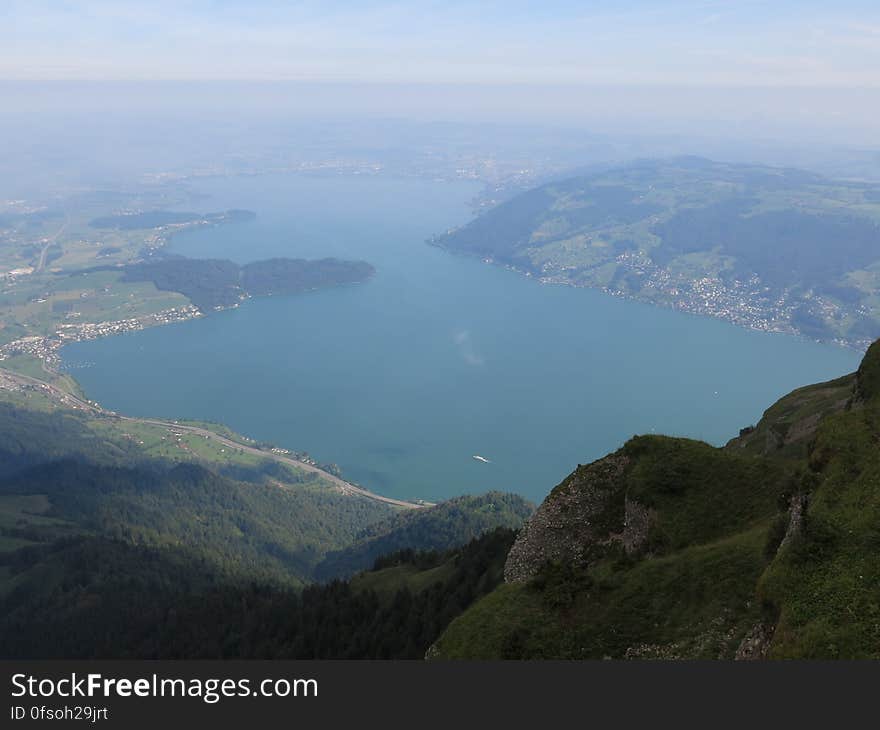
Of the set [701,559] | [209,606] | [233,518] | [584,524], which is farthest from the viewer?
[233,518]

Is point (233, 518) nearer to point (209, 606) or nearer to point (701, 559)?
point (209, 606)

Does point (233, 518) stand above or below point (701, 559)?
below

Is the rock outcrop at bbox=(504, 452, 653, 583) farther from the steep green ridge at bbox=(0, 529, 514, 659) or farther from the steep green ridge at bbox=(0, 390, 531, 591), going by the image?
the steep green ridge at bbox=(0, 390, 531, 591)

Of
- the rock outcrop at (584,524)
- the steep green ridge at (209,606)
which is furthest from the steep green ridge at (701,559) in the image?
the steep green ridge at (209,606)

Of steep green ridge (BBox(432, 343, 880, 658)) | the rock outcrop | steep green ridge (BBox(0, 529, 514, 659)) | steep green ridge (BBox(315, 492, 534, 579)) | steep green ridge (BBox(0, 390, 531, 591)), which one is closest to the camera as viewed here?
steep green ridge (BBox(432, 343, 880, 658))

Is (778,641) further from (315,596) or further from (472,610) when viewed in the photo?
(315,596)

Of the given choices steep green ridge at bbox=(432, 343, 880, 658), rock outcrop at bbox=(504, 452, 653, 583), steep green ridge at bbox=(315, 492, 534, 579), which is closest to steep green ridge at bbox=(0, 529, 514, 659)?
steep green ridge at bbox=(315, 492, 534, 579)

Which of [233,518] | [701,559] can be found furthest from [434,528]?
[701,559]

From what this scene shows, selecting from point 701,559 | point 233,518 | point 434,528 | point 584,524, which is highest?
point 701,559

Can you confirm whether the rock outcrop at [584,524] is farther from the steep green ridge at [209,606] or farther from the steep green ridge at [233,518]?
the steep green ridge at [233,518]
